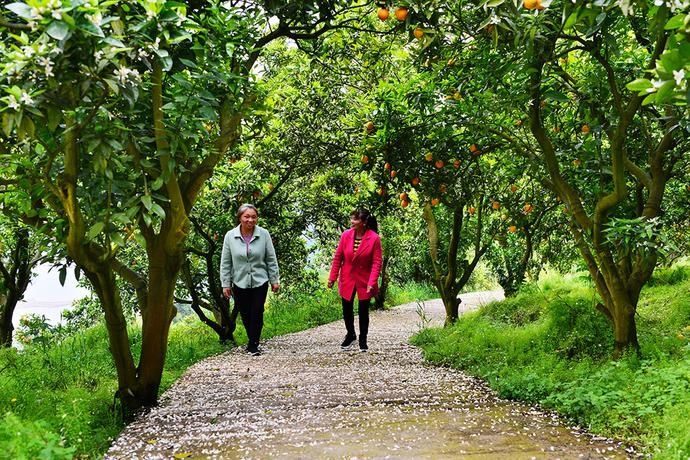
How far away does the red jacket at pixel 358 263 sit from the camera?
7.25 metres

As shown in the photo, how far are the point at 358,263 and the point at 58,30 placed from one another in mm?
5336

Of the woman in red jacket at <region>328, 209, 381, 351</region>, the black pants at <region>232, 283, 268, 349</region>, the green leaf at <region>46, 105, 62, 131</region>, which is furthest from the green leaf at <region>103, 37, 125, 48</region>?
the woman in red jacket at <region>328, 209, 381, 351</region>

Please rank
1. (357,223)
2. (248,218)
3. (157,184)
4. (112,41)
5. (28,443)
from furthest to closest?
(357,223) < (248,218) < (157,184) < (28,443) < (112,41)

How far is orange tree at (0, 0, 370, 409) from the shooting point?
2473 millimetres

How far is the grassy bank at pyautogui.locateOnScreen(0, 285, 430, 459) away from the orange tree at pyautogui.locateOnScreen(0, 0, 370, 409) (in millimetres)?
375

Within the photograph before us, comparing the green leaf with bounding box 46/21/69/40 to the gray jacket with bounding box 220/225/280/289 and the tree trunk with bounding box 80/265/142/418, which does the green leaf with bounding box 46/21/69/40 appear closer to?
the tree trunk with bounding box 80/265/142/418

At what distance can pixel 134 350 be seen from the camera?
646 centimetres

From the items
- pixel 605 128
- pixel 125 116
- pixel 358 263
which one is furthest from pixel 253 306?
pixel 605 128

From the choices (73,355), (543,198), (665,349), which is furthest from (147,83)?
(543,198)

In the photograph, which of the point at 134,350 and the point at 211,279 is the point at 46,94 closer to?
the point at 134,350

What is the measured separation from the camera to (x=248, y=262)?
22.4 ft

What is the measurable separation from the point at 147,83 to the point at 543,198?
5.47m

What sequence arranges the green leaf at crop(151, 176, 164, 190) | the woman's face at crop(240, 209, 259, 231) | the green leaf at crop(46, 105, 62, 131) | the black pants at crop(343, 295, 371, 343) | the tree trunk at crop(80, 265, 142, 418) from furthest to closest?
the black pants at crop(343, 295, 371, 343)
the woman's face at crop(240, 209, 259, 231)
the tree trunk at crop(80, 265, 142, 418)
the green leaf at crop(151, 176, 164, 190)
the green leaf at crop(46, 105, 62, 131)

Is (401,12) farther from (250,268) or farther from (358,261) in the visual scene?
(358,261)
